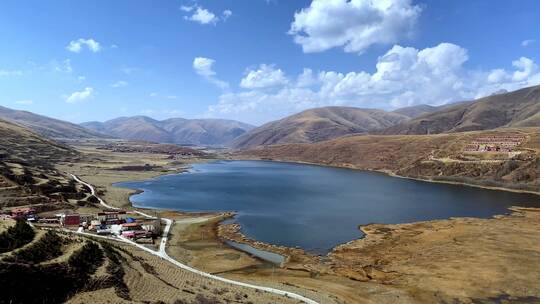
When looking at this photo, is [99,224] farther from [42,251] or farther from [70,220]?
[42,251]

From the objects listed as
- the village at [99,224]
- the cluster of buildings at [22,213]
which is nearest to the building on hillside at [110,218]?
the village at [99,224]

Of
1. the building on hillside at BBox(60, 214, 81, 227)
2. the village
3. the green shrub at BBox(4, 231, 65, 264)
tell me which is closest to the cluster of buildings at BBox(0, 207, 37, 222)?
the village

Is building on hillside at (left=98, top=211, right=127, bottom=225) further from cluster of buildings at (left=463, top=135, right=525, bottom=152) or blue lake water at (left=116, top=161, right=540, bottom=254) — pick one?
cluster of buildings at (left=463, top=135, right=525, bottom=152)

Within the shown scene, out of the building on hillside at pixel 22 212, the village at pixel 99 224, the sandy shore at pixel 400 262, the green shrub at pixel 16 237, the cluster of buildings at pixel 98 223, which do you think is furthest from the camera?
the building on hillside at pixel 22 212

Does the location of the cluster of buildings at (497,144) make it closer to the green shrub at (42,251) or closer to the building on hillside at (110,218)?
the building on hillside at (110,218)

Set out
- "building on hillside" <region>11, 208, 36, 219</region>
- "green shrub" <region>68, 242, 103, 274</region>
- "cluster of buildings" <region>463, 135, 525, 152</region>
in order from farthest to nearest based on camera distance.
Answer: "cluster of buildings" <region>463, 135, 525, 152</region>
"building on hillside" <region>11, 208, 36, 219</region>
"green shrub" <region>68, 242, 103, 274</region>

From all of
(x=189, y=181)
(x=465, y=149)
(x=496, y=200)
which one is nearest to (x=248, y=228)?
(x=496, y=200)

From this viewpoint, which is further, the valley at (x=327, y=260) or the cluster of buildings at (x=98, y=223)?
the cluster of buildings at (x=98, y=223)
